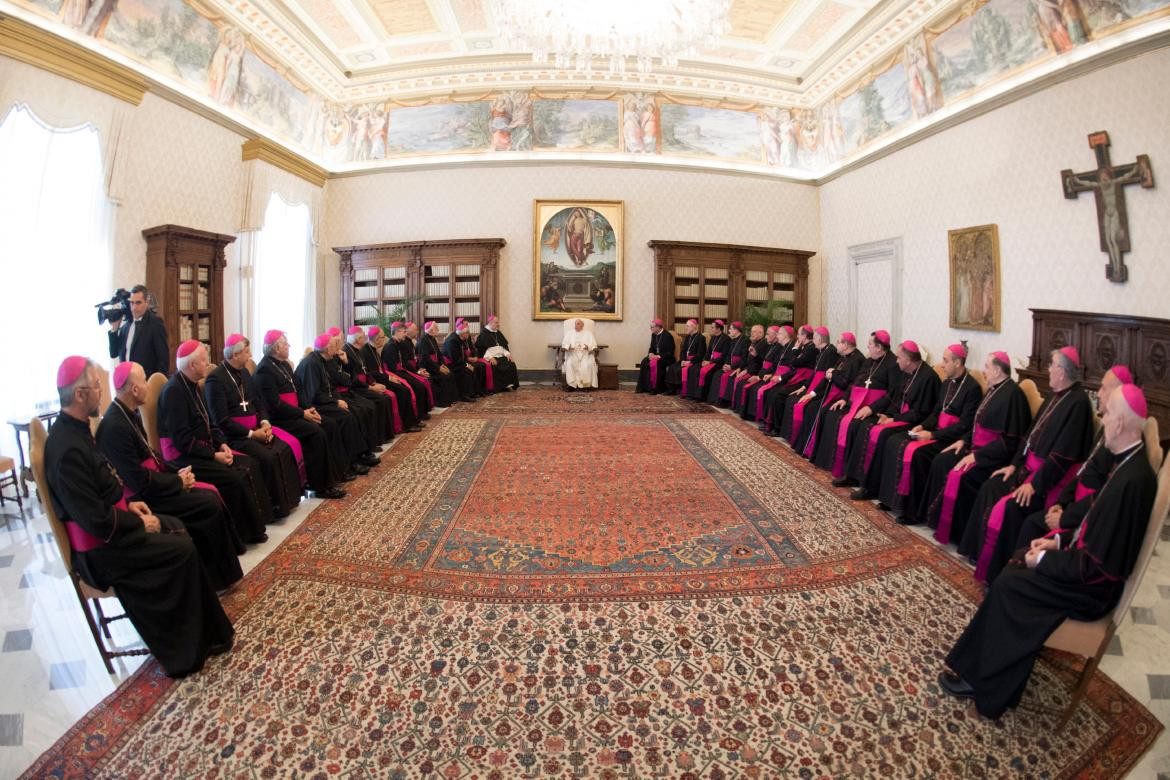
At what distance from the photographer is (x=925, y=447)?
16.0ft

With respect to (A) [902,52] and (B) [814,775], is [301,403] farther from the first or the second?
(A) [902,52]

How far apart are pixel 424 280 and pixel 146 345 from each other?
698 centimetres

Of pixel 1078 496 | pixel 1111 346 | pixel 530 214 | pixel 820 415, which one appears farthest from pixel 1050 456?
pixel 530 214

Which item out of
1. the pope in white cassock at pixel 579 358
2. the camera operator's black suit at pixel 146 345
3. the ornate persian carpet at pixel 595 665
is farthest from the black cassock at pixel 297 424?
the pope in white cassock at pixel 579 358

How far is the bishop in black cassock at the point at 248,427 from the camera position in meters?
4.71

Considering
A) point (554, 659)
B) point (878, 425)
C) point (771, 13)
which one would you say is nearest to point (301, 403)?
point (554, 659)

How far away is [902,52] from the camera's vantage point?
9.85 meters

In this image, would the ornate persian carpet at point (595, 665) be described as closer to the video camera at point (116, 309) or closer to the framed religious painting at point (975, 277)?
the video camera at point (116, 309)

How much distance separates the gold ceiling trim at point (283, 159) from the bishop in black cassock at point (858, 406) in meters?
10.1

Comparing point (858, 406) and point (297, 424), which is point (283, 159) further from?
point (858, 406)

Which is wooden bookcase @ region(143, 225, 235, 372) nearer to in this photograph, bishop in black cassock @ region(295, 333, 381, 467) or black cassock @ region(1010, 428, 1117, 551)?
bishop in black cassock @ region(295, 333, 381, 467)

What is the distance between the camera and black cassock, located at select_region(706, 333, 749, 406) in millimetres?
10250

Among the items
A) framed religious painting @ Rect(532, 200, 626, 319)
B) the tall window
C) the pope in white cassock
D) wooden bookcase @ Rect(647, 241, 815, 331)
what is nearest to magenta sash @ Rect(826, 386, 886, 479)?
the pope in white cassock

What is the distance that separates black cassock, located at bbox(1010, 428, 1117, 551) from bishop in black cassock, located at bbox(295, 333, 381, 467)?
18.9 feet
